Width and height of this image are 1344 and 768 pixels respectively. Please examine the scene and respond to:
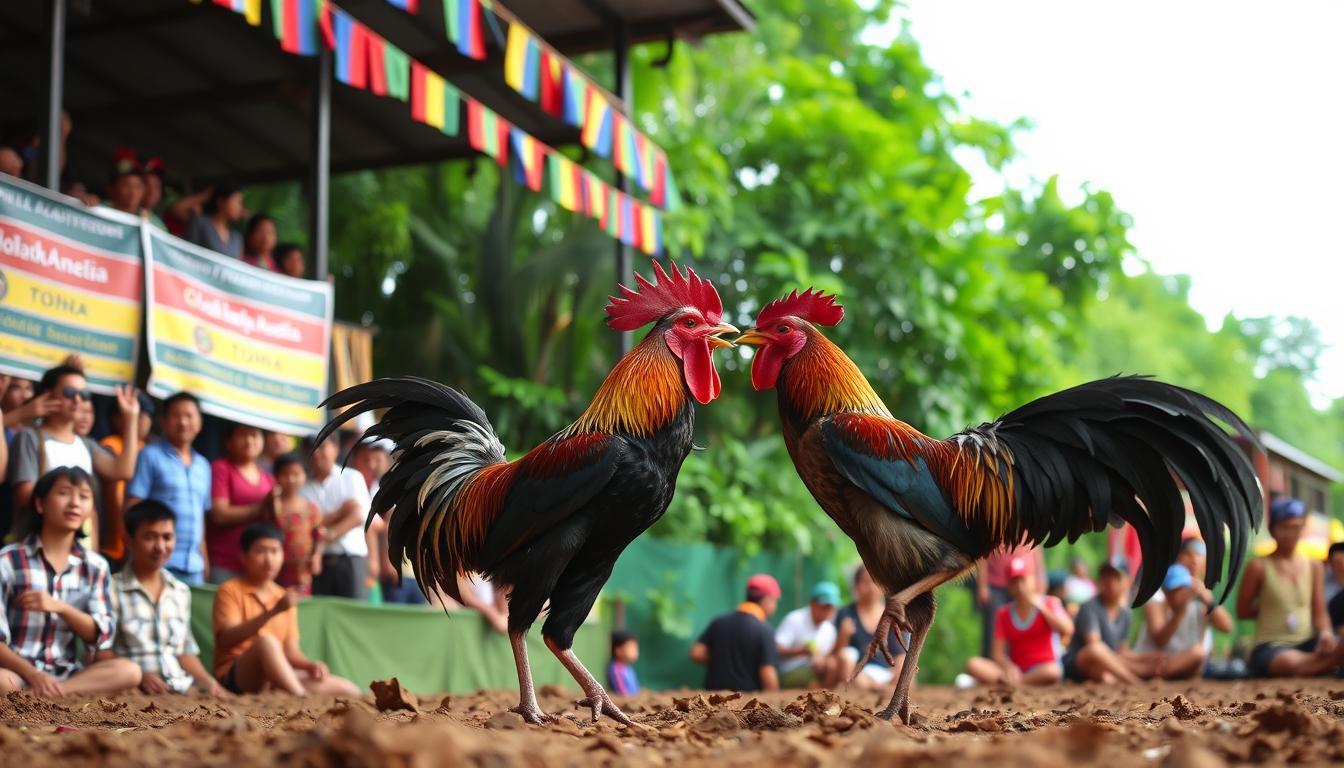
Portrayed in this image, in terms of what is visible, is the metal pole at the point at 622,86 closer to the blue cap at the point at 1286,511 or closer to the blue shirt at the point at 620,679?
the blue shirt at the point at 620,679

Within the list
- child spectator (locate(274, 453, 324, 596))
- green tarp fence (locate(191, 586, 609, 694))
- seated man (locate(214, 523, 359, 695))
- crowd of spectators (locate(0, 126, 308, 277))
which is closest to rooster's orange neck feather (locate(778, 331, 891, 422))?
green tarp fence (locate(191, 586, 609, 694))

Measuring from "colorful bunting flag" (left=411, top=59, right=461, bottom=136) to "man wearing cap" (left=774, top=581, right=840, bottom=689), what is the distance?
529 cm

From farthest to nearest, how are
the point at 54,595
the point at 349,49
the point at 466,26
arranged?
the point at 466,26 → the point at 349,49 → the point at 54,595

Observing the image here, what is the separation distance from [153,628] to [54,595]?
693mm

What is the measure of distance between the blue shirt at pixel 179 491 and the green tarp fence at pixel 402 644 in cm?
21

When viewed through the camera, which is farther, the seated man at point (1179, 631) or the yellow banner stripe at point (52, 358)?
the seated man at point (1179, 631)

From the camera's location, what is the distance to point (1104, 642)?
10.6m

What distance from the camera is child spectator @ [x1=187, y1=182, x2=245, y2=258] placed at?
948 cm

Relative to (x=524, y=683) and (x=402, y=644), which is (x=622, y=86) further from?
(x=524, y=683)

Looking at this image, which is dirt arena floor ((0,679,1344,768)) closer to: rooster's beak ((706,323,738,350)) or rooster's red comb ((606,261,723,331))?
rooster's beak ((706,323,738,350))

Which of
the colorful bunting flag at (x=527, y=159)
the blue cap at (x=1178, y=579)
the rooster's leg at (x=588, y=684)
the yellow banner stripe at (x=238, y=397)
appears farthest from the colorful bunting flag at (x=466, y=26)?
the blue cap at (x=1178, y=579)

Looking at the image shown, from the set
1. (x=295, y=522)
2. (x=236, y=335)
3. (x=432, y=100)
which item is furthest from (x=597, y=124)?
Result: (x=295, y=522)

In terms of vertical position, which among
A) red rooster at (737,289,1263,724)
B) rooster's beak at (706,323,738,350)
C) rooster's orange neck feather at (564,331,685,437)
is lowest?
red rooster at (737,289,1263,724)

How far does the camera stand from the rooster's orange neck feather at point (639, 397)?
16.2ft
